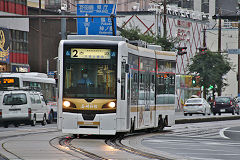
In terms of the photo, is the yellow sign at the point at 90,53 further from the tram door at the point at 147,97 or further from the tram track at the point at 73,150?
the tram door at the point at 147,97

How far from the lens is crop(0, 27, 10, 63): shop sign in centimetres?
5683

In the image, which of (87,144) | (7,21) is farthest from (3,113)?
(7,21)

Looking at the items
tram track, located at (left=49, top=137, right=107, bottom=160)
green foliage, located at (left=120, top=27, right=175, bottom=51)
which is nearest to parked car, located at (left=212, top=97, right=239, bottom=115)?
green foliage, located at (left=120, top=27, right=175, bottom=51)

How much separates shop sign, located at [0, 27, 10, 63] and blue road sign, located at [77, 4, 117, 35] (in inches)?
483

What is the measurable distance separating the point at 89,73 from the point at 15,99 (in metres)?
14.7

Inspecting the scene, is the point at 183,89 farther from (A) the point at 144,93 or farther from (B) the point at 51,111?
(A) the point at 144,93

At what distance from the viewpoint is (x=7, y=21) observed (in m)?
59.8

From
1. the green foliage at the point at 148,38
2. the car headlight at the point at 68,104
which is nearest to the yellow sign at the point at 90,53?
the car headlight at the point at 68,104

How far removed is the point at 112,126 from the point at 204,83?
183 ft

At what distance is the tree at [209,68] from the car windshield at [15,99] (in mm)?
42050

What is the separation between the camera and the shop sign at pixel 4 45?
5683 centimetres

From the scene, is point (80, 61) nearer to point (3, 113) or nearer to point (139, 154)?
point (139, 154)

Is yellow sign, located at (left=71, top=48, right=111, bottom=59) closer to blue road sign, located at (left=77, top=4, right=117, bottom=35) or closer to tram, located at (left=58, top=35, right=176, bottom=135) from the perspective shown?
tram, located at (left=58, top=35, right=176, bottom=135)

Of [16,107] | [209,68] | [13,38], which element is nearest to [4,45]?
[13,38]
